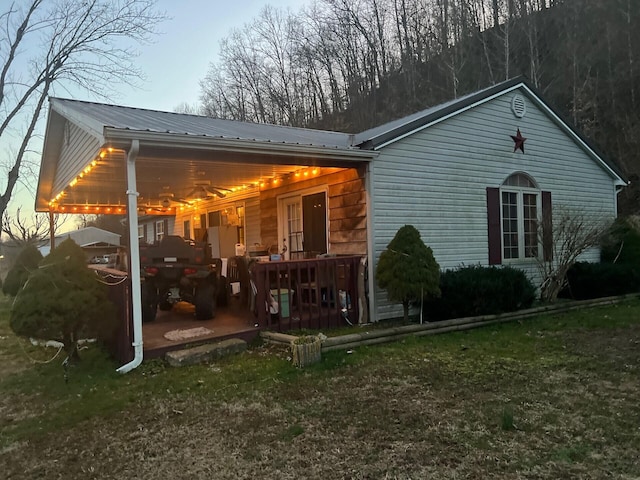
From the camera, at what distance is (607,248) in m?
11.3

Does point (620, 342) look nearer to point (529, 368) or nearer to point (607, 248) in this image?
point (529, 368)

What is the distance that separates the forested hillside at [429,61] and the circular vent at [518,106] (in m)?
9.38

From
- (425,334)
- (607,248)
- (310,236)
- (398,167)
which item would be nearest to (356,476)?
(425,334)

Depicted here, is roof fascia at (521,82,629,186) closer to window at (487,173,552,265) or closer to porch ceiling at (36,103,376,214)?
Result: window at (487,173,552,265)

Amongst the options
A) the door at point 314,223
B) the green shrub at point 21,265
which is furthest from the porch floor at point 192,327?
the green shrub at point 21,265

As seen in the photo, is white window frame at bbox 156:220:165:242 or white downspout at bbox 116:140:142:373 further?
white window frame at bbox 156:220:165:242

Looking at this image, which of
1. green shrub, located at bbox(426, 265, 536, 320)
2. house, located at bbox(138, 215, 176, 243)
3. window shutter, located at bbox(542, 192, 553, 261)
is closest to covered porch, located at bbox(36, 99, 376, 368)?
green shrub, located at bbox(426, 265, 536, 320)

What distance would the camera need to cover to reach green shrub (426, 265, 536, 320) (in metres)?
7.61

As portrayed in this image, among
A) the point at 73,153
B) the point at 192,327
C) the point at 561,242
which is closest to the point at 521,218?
the point at 561,242

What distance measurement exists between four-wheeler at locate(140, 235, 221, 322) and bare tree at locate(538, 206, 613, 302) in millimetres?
6544

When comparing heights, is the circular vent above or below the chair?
above

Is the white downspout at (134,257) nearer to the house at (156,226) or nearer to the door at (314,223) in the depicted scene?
the door at (314,223)

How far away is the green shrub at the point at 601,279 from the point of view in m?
9.95

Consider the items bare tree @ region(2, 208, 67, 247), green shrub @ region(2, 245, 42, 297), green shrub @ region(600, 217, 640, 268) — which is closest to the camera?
green shrub @ region(600, 217, 640, 268)
